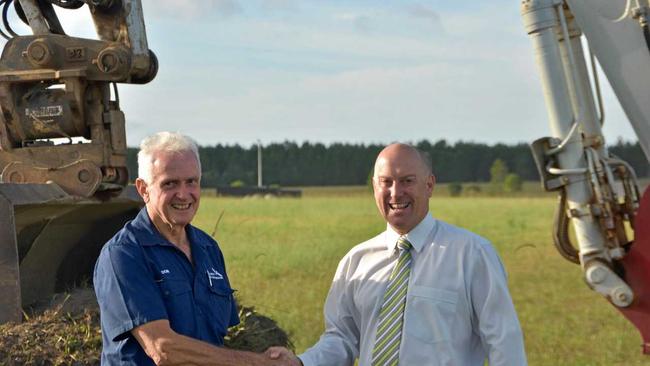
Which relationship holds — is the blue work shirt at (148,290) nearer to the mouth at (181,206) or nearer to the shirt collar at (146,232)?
the shirt collar at (146,232)

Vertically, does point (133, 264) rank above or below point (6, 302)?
above

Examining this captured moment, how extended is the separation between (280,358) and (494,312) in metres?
0.76

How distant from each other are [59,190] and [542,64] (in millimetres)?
2982

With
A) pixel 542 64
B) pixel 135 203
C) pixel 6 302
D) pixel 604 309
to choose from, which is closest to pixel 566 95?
pixel 542 64

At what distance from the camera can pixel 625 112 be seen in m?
5.56

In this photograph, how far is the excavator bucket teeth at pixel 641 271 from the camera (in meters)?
5.36

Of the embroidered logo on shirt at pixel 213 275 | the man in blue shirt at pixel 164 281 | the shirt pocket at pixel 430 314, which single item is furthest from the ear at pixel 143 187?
the shirt pocket at pixel 430 314

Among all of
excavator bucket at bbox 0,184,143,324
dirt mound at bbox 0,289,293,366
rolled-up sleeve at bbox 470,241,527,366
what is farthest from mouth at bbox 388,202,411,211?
excavator bucket at bbox 0,184,143,324

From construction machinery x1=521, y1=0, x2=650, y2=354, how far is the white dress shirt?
2.37 m

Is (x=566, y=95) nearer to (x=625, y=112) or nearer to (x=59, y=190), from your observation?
(x=625, y=112)

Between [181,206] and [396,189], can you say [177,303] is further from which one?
[396,189]

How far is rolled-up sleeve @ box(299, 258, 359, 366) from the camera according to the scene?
344 centimetres

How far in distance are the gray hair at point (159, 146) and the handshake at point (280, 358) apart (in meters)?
0.73

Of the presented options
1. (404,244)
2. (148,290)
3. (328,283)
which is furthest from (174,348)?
(328,283)
